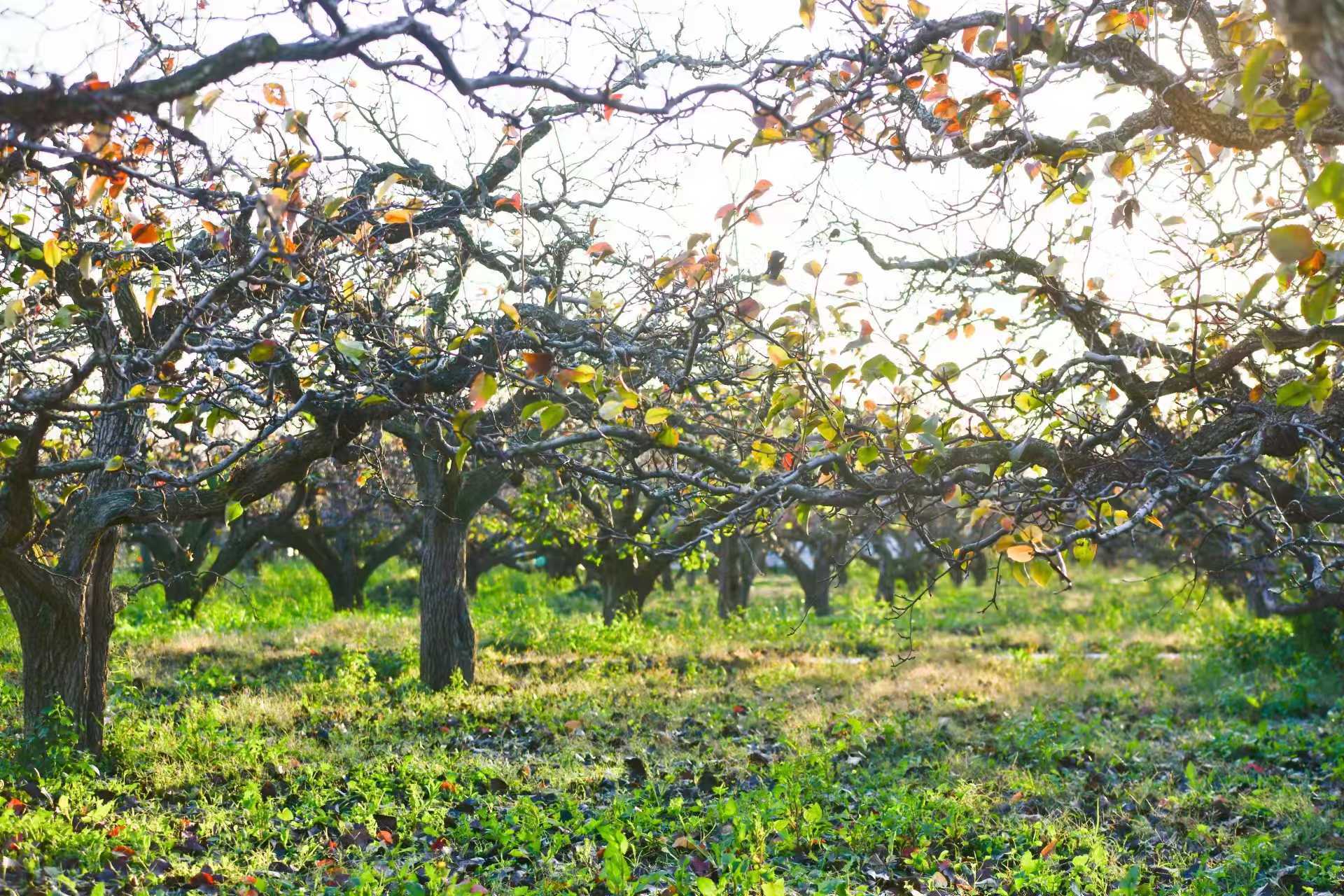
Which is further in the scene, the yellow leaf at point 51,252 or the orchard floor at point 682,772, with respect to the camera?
the orchard floor at point 682,772

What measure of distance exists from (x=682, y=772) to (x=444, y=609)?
17.3 ft

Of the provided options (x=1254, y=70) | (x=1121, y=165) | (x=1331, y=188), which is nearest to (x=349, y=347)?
(x=1254, y=70)

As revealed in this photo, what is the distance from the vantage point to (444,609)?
481 inches

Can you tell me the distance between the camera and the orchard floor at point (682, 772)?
5.39 m

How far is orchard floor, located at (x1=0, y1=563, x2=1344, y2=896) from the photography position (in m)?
5.39

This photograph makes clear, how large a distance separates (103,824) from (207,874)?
1275 millimetres

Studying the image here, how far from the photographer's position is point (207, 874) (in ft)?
16.5

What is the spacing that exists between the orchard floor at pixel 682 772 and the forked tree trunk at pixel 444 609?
1.34ft

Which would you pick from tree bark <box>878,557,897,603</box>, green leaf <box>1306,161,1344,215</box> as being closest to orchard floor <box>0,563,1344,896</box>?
green leaf <box>1306,161,1344,215</box>

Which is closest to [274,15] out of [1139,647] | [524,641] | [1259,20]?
[1259,20]

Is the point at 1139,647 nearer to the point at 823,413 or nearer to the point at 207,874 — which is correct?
the point at 823,413

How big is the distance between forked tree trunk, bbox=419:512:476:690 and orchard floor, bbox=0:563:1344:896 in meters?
0.41

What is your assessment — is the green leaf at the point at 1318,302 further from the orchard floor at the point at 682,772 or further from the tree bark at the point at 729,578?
the tree bark at the point at 729,578

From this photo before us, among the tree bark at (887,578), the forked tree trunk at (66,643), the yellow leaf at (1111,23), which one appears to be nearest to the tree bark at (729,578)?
the tree bark at (887,578)
